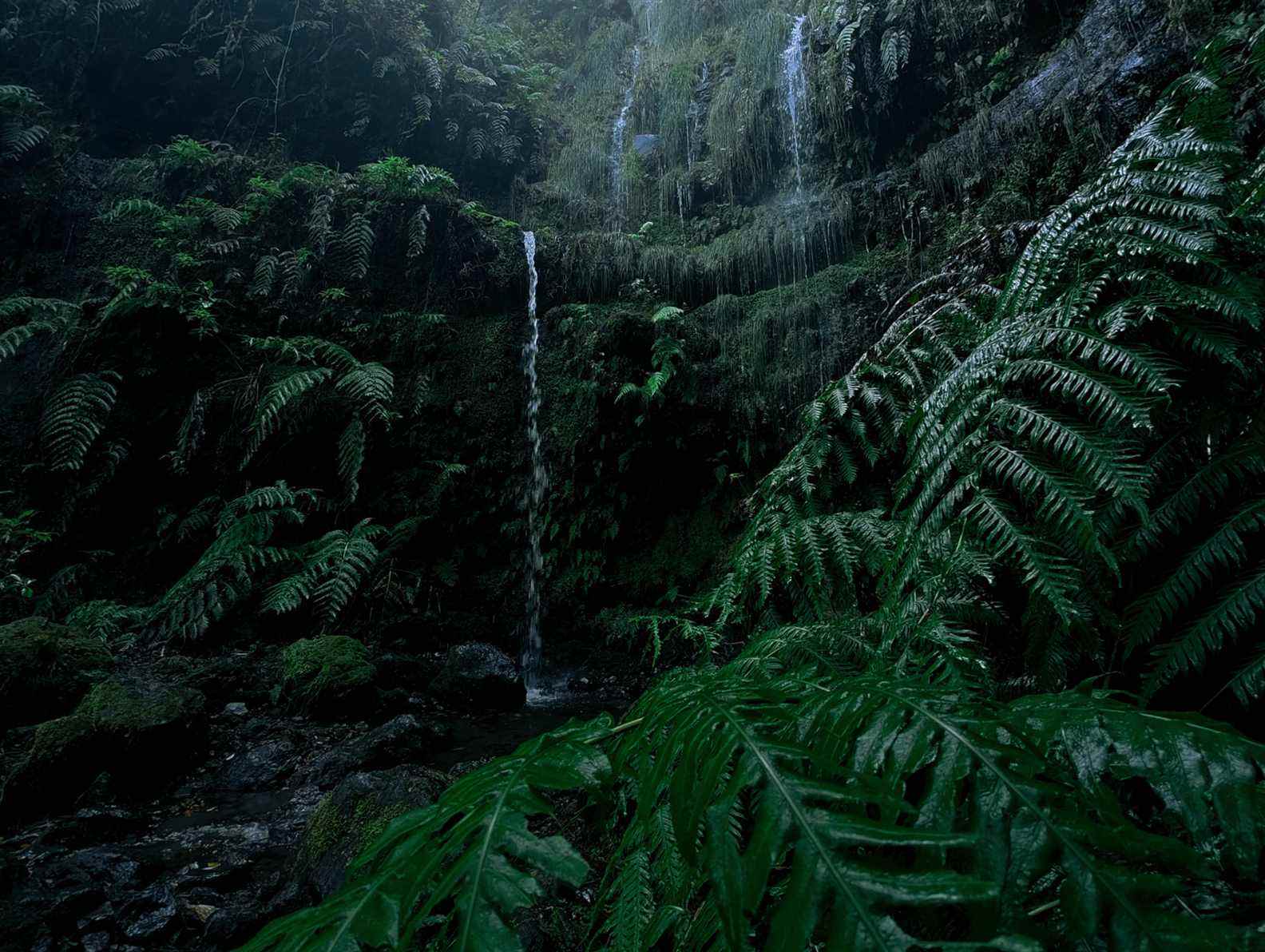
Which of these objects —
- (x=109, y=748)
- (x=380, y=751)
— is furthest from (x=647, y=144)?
(x=109, y=748)

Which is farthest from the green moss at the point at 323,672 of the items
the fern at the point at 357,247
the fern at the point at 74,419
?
the fern at the point at 357,247

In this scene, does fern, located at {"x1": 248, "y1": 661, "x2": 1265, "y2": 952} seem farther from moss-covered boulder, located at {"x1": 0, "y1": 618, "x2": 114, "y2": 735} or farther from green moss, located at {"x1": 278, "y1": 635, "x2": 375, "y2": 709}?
moss-covered boulder, located at {"x1": 0, "y1": 618, "x2": 114, "y2": 735}

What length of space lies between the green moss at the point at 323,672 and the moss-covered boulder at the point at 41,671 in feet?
4.63

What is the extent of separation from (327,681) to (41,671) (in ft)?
6.85

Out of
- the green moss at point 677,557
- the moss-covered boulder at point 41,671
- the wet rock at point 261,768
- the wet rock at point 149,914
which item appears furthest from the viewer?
the green moss at point 677,557

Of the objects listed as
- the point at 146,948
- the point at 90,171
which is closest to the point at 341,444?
the point at 146,948

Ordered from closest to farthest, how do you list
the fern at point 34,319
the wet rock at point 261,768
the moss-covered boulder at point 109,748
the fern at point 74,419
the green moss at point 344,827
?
the green moss at point 344,827
the moss-covered boulder at point 109,748
the wet rock at point 261,768
the fern at point 74,419
the fern at point 34,319

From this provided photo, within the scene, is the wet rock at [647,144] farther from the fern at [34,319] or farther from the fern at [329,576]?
the fern at [34,319]

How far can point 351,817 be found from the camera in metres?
2.91

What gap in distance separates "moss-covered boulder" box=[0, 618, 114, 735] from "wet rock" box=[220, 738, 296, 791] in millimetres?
1594

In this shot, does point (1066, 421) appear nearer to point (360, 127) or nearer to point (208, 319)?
point (208, 319)

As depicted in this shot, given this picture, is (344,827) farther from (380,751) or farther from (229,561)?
(229,561)

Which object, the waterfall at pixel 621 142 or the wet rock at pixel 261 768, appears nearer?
the wet rock at pixel 261 768

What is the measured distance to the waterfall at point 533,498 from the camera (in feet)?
23.0
